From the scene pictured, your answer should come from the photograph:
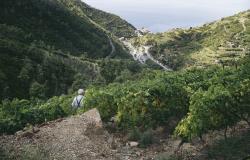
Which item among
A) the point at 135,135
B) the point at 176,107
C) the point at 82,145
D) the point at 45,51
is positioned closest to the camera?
the point at 82,145

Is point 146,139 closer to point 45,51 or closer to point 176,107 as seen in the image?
point 176,107

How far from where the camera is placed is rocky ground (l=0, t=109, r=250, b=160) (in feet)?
59.5

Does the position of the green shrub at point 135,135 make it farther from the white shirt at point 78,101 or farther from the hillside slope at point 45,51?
the hillside slope at point 45,51

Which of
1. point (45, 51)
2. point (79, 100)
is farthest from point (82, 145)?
point (45, 51)

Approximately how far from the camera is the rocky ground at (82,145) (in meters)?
18.1

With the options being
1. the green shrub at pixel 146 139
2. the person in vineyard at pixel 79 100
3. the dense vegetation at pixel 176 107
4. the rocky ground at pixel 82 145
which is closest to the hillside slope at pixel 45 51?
the person in vineyard at pixel 79 100

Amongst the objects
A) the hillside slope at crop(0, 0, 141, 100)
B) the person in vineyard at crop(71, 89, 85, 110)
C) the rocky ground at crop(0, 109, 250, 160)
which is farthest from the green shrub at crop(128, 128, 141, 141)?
the hillside slope at crop(0, 0, 141, 100)

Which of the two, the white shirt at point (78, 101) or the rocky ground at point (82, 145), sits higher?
the white shirt at point (78, 101)

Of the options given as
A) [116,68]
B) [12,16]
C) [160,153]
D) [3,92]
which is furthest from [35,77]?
[160,153]

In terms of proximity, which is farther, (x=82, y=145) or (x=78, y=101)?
(x=78, y=101)

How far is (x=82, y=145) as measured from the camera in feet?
63.5

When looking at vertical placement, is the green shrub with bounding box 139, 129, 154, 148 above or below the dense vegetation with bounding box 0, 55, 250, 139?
below

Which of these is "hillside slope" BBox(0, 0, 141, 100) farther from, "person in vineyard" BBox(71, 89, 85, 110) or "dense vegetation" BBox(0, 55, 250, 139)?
"dense vegetation" BBox(0, 55, 250, 139)

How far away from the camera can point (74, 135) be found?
20.4 metres
